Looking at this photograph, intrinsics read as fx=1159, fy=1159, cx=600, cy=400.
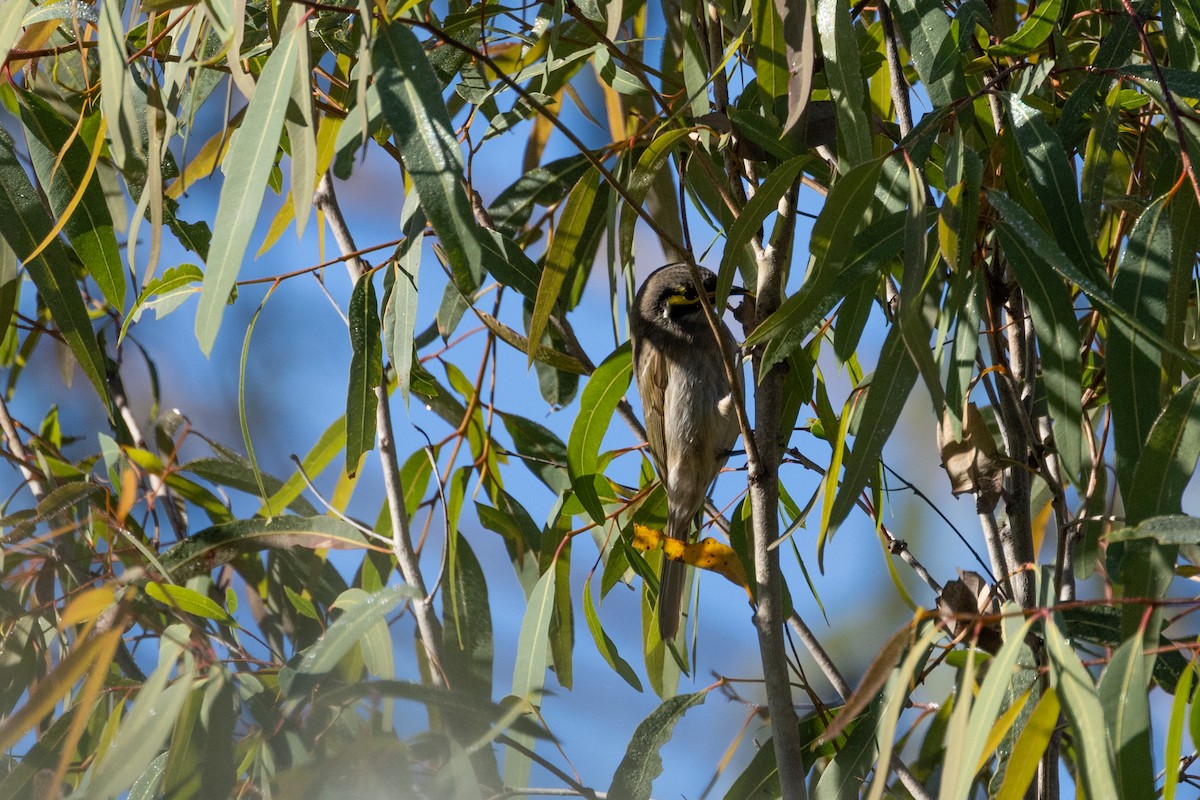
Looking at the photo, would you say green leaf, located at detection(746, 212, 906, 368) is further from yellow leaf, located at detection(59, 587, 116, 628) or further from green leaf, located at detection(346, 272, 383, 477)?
yellow leaf, located at detection(59, 587, 116, 628)

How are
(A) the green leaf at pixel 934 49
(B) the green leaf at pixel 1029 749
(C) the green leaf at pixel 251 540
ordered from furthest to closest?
(C) the green leaf at pixel 251 540
(A) the green leaf at pixel 934 49
(B) the green leaf at pixel 1029 749

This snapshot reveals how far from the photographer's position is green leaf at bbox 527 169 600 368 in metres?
2.05

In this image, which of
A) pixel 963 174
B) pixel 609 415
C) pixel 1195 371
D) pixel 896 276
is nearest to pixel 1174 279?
pixel 1195 371

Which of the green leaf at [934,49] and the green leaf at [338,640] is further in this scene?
Result: the green leaf at [338,640]

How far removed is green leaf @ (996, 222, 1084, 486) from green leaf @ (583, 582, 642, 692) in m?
1.25

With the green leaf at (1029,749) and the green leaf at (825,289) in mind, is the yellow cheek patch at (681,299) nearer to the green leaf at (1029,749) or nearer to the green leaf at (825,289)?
the green leaf at (825,289)

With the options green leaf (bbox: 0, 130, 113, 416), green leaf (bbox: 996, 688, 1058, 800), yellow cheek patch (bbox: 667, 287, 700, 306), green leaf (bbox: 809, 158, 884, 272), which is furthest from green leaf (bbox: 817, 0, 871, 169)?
yellow cheek patch (bbox: 667, 287, 700, 306)

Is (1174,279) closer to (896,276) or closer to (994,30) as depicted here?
(994,30)

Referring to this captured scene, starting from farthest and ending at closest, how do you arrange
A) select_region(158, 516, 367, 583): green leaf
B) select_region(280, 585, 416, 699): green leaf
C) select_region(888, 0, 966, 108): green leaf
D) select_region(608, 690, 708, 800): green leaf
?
select_region(158, 516, 367, 583): green leaf, select_region(608, 690, 708, 800): green leaf, select_region(280, 585, 416, 699): green leaf, select_region(888, 0, 966, 108): green leaf

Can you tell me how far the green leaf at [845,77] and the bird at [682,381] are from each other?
171cm

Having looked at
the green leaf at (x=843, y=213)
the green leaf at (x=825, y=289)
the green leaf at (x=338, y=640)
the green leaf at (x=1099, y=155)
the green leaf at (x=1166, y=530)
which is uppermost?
the green leaf at (x=1099, y=155)

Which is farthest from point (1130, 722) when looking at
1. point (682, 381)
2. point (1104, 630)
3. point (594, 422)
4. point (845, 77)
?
point (682, 381)

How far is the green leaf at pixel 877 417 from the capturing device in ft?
6.00

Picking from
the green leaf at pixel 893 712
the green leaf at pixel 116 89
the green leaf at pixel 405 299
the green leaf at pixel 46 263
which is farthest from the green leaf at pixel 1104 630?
the green leaf at pixel 46 263
